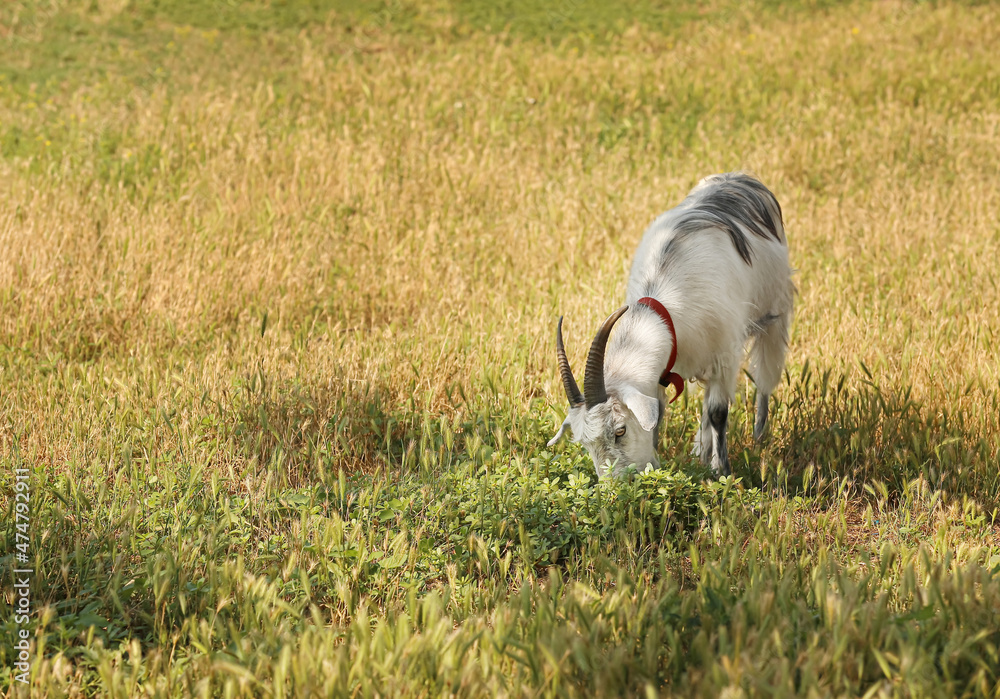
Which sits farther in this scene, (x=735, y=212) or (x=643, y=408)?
(x=735, y=212)

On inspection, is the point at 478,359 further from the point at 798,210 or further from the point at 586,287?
the point at 798,210

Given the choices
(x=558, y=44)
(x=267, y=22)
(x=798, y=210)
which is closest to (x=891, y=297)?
(x=798, y=210)

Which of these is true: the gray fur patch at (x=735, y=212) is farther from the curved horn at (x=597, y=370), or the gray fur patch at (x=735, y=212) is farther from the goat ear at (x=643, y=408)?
the goat ear at (x=643, y=408)

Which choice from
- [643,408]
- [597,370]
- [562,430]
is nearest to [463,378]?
[562,430]

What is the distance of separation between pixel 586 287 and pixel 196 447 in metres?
2.99

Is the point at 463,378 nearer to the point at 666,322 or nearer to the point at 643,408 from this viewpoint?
the point at 666,322

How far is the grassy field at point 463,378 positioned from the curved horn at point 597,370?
434 mm

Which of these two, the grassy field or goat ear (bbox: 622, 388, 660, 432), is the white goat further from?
the grassy field

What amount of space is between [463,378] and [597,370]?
5.65ft

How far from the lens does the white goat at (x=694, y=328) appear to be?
12.9 feet

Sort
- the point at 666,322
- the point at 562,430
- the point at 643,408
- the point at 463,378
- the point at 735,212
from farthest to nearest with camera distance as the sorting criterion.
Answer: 1. the point at 463,378
2. the point at 735,212
3. the point at 666,322
4. the point at 562,430
5. the point at 643,408

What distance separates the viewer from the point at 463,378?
543cm

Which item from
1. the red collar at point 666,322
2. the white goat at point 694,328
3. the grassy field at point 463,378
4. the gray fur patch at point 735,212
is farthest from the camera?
the gray fur patch at point 735,212

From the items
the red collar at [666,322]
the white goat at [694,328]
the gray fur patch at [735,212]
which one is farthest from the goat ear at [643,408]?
the gray fur patch at [735,212]
